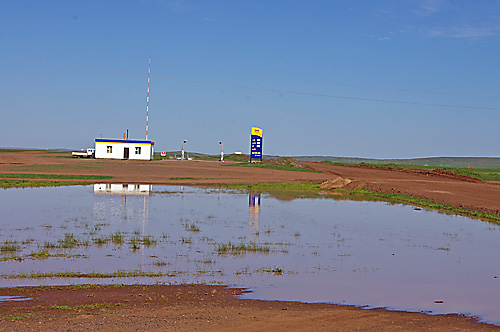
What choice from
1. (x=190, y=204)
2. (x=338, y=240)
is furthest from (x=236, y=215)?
(x=338, y=240)

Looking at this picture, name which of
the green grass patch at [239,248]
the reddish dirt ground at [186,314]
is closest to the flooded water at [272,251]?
the green grass patch at [239,248]

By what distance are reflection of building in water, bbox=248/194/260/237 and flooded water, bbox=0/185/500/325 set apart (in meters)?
0.11

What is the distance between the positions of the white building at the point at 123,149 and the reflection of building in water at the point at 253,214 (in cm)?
5716

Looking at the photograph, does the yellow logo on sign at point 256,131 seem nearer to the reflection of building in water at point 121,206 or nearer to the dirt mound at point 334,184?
the dirt mound at point 334,184

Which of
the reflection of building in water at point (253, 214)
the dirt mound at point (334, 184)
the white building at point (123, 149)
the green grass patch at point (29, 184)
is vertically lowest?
the reflection of building in water at point (253, 214)

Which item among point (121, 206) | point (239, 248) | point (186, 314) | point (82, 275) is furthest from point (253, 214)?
point (186, 314)

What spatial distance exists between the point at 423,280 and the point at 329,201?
76.9ft

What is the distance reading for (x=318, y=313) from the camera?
410 inches

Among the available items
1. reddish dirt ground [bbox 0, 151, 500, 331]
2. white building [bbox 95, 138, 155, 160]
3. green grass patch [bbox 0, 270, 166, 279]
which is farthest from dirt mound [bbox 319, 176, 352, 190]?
white building [bbox 95, 138, 155, 160]

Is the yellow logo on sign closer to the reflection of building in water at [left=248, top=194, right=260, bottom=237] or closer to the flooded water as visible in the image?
the reflection of building in water at [left=248, top=194, right=260, bottom=237]

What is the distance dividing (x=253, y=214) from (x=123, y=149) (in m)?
70.8

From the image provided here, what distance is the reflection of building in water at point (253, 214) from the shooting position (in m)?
22.2

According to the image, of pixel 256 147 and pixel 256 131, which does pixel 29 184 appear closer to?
pixel 256 131

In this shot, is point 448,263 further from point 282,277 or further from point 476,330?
point 476,330
